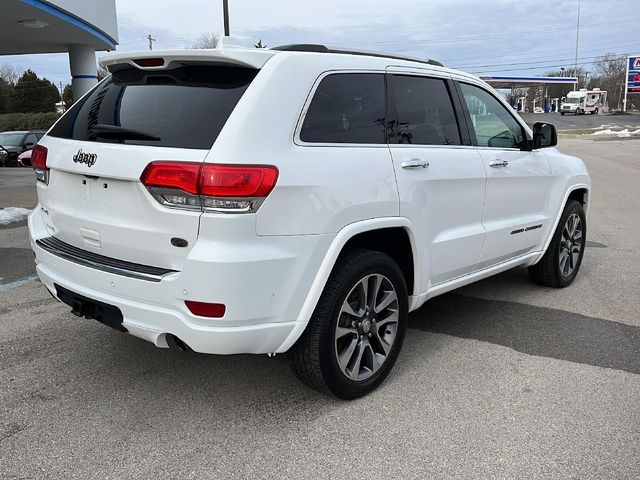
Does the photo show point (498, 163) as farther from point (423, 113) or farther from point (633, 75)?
point (633, 75)

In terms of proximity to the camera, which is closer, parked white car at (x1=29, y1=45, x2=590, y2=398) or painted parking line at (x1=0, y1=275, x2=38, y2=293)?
parked white car at (x1=29, y1=45, x2=590, y2=398)

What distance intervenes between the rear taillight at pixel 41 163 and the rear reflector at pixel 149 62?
83 cm

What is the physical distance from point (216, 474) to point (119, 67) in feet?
7.65

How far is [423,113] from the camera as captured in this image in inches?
148

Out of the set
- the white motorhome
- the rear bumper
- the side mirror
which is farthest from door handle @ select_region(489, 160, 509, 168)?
the white motorhome

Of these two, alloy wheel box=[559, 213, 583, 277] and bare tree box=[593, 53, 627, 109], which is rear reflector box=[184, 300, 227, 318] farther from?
bare tree box=[593, 53, 627, 109]

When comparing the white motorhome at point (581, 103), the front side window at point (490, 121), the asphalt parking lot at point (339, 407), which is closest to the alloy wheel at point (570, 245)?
the asphalt parking lot at point (339, 407)

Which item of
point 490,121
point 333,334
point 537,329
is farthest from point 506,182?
point 333,334

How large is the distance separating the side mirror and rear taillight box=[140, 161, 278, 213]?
2891 mm

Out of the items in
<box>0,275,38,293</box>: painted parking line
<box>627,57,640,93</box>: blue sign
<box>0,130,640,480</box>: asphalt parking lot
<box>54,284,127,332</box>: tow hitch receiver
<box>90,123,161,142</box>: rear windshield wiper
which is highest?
<box>627,57,640,93</box>: blue sign

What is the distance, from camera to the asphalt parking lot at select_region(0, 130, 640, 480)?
274cm

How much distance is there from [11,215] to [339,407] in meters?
7.46

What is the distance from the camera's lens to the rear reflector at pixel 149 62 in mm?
3070

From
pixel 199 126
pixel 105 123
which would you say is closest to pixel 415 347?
pixel 199 126
